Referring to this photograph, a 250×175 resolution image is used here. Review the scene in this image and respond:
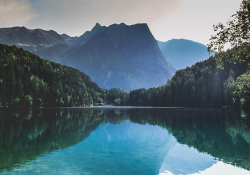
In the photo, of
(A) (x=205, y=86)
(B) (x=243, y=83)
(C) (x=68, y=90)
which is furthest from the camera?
(C) (x=68, y=90)

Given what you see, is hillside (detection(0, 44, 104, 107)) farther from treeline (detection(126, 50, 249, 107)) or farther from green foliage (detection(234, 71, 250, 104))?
green foliage (detection(234, 71, 250, 104))

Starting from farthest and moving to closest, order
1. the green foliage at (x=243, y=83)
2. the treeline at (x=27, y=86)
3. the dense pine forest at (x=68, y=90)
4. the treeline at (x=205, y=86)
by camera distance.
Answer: the treeline at (x=205, y=86)
the dense pine forest at (x=68, y=90)
the treeline at (x=27, y=86)
the green foliage at (x=243, y=83)

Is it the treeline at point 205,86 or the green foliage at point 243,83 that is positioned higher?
the treeline at point 205,86

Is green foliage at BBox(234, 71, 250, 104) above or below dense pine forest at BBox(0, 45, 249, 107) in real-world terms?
below

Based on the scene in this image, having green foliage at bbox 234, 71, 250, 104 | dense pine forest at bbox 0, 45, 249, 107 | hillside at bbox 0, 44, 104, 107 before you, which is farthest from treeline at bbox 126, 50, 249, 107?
green foliage at bbox 234, 71, 250, 104

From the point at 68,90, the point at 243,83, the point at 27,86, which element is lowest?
the point at 243,83

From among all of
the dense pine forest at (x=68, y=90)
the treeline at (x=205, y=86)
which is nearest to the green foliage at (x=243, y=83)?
the dense pine forest at (x=68, y=90)

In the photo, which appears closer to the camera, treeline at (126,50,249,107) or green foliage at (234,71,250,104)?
green foliage at (234,71,250,104)

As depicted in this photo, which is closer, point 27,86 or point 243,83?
point 243,83

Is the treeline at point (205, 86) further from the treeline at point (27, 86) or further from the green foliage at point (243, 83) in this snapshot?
the green foliage at point (243, 83)

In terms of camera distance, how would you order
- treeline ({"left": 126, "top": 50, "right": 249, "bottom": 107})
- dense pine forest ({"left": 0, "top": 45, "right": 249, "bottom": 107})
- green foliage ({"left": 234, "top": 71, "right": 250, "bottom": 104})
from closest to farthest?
1. green foliage ({"left": 234, "top": 71, "right": 250, "bottom": 104})
2. dense pine forest ({"left": 0, "top": 45, "right": 249, "bottom": 107})
3. treeline ({"left": 126, "top": 50, "right": 249, "bottom": 107})

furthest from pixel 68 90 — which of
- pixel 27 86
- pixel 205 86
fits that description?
pixel 205 86

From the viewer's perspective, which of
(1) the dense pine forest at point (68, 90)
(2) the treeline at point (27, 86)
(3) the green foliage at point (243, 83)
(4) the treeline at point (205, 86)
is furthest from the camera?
(4) the treeline at point (205, 86)

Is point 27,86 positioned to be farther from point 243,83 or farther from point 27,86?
point 243,83
